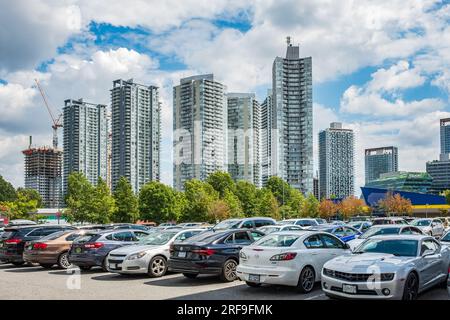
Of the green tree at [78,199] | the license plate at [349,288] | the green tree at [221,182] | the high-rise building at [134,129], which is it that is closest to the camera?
the license plate at [349,288]

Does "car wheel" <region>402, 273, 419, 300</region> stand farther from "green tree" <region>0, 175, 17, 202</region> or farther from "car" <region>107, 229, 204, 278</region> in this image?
"green tree" <region>0, 175, 17, 202</region>

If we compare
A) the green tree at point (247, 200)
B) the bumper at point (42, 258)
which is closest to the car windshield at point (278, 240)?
the bumper at point (42, 258)

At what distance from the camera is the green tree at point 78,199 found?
63.4 metres

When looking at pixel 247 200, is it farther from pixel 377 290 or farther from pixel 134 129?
pixel 377 290

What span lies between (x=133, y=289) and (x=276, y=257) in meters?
3.94

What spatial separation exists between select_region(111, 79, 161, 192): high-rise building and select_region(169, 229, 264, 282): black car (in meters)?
121

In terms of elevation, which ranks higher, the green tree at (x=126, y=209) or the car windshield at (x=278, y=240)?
the car windshield at (x=278, y=240)

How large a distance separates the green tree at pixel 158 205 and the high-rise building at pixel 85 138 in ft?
319

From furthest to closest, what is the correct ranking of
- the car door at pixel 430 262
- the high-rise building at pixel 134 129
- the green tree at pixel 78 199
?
the high-rise building at pixel 134 129
the green tree at pixel 78 199
the car door at pixel 430 262

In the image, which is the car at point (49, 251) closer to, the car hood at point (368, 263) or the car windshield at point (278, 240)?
the car windshield at point (278, 240)

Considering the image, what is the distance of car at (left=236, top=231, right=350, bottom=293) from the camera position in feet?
37.1
